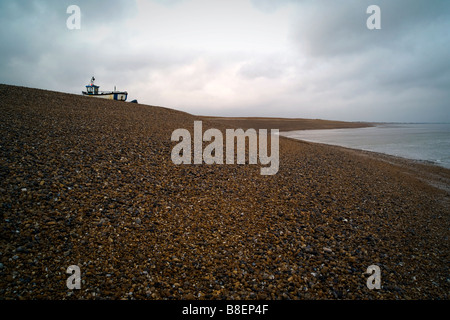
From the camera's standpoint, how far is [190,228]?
19.4ft

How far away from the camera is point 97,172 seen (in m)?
7.70

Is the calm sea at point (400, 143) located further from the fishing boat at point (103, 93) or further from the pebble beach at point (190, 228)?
the fishing boat at point (103, 93)

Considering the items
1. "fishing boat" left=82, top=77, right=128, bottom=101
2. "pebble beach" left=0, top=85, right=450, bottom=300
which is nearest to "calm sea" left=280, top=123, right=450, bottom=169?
"pebble beach" left=0, top=85, right=450, bottom=300

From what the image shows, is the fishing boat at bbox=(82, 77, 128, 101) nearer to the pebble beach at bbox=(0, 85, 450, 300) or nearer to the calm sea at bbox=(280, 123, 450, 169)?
the pebble beach at bbox=(0, 85, 450, 300)

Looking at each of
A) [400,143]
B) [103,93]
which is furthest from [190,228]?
[400,143]

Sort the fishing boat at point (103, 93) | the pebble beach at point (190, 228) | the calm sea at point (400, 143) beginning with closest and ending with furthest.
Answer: the pebble beach at point (190, 228) → the calm sea at point (400, 143) → the fishing boat at point (103, 93)

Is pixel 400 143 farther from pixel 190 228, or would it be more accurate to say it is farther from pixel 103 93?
pixel 103 93

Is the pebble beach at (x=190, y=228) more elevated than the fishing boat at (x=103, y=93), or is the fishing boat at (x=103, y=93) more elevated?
the fishing boat at (x=103, y=93)

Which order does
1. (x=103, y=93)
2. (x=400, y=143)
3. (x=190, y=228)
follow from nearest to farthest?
1. (x=190, y=228)
2. (x=103, y=93)
3. (x=400, y=143)

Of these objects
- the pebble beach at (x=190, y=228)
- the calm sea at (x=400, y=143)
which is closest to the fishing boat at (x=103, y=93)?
the pebble beach at (x=190, y=228)

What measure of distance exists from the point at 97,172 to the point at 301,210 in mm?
7606

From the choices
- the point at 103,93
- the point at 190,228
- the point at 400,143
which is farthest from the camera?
the point at 400,143

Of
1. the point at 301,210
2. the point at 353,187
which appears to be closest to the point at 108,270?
the point at 301,210

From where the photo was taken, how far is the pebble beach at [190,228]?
13.8 feet
